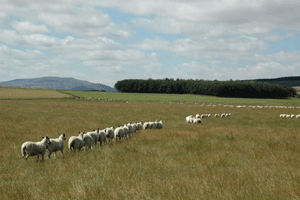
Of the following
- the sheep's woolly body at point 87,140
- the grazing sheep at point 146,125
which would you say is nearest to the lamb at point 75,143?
the sheep's woolly body at point 87,140

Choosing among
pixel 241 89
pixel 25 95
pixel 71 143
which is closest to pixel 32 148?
pixel 71 143

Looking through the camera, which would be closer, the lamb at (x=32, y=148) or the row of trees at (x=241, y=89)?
the lamb at (x=32, y=148)

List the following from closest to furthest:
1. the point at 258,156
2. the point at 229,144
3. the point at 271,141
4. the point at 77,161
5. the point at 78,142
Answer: the point at 77,161, the point at 258,156, the point at 78,142, the point at 229,144, the point at 271,141

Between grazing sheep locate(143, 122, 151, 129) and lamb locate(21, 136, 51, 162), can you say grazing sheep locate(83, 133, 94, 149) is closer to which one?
lamb locate(21, 136, 51, 162)

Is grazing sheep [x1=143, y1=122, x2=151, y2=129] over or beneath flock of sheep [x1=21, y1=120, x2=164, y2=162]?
beneath

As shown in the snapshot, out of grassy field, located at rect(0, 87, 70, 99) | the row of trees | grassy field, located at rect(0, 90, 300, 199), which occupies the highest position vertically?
the row of trees

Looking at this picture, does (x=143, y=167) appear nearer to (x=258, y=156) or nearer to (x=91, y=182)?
(x=91, y=182)

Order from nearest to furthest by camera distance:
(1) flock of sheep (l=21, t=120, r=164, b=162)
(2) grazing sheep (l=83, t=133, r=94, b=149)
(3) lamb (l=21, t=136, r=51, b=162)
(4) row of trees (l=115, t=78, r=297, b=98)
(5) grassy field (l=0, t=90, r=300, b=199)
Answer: (5) grassy field (l=0, t=90, r=300, b=199)
(3) lamb (l=21, t=136, r=51, b=162)
(1) flock of sheep (l=21, t=120, r=164, b=162)
(2) grazing sheep (l=83, t=133, r=94, b=149)
(4) row of trees (l=115, t=78, r=297, b=98)

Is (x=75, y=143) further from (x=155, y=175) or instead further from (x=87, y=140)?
(x=155, y=175)

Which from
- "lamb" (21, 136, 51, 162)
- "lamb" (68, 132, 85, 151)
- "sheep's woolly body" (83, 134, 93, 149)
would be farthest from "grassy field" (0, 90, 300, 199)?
"sheep's woolly body" (83, 134, 93, 149)

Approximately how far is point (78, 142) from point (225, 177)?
20.0ft

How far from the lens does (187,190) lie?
5430 millimetres

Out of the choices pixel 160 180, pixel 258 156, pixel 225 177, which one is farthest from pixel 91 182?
pixel 258 156

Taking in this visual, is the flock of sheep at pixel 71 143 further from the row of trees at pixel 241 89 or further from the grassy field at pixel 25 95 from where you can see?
the row of trees at pixel 241 89
